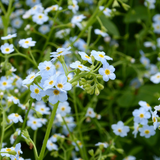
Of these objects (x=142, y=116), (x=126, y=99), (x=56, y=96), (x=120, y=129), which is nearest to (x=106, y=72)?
(x=56, y=96)

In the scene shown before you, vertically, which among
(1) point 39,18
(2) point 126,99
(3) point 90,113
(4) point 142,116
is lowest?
(2) point 126,99

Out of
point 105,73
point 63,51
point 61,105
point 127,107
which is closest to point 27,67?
point 61,105

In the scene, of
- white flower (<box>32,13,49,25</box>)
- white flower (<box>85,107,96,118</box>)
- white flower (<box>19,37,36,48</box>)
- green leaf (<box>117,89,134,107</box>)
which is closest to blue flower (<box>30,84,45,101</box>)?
white flower (<box>19,37,36,48</box>)

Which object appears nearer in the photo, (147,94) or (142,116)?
(142,116)

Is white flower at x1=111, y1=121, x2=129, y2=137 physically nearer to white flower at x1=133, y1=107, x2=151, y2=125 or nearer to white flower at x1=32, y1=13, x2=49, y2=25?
white flower at x1=133, y1=107, x2=151, y2=125

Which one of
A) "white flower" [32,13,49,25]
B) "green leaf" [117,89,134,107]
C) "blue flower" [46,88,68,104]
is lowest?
"green leaf" [117,89,134,107]

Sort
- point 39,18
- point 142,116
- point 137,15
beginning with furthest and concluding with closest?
point 137,15, point 39,18, point 142,116

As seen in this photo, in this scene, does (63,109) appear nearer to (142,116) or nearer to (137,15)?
(142,116)

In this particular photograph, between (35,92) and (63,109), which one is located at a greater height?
(35,92)

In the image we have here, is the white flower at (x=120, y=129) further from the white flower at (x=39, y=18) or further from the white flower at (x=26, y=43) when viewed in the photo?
the white flower at (x=39, y=18)

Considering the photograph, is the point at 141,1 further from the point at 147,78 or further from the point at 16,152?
the point at 16,152

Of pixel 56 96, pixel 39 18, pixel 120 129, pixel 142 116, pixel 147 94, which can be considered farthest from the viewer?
pixel 147 94
